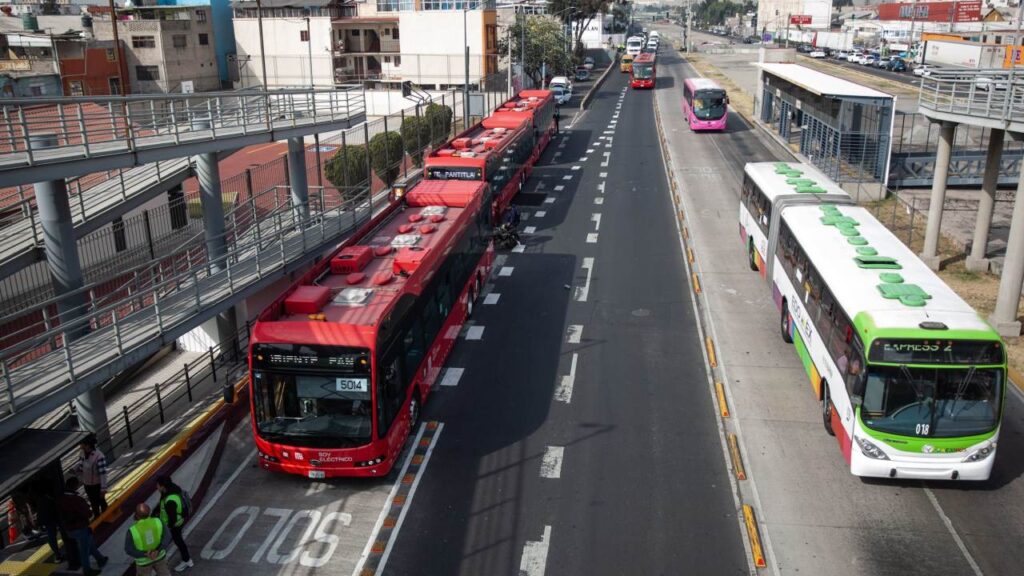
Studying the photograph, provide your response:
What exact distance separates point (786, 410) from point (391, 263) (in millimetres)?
9193

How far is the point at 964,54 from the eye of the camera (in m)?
72.7

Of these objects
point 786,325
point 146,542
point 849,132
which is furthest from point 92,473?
point 849,132

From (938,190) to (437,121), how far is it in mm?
24564

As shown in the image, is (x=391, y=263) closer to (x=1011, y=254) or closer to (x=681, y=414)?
(x=681, y=414)

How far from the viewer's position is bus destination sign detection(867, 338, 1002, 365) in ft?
41.4

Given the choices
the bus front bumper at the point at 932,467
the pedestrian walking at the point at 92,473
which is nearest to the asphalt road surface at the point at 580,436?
the bus front bumper at the point at 932,467

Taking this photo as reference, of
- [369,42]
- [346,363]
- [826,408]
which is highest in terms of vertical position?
[369,42]

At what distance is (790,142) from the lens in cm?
4812

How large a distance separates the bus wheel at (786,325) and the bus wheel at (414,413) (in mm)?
9631

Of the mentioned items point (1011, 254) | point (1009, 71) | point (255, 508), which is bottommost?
point (255, 508)

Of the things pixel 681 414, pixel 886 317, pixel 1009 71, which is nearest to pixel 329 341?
pixel 681 414

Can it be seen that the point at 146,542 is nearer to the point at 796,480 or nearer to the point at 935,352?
the point at 796,480

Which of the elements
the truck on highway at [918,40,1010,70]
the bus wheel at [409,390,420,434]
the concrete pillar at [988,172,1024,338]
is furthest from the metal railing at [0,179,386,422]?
the truck on highway at [918,40,1010,70]

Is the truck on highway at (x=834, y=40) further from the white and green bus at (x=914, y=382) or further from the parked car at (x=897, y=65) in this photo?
the white and green bus at (x=914, y=382)
